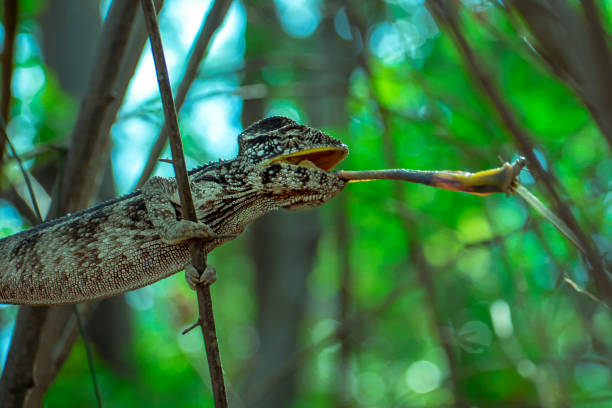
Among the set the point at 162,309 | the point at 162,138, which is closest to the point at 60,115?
the point at 162,138

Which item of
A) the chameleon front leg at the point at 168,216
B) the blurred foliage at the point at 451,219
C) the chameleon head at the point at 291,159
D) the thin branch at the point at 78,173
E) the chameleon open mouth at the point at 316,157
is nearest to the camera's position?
the chameleon front leg at the point at 168,216

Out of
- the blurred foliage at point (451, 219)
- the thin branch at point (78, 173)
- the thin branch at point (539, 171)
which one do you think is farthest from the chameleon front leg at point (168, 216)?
the blurred foliage at point (451, 219)

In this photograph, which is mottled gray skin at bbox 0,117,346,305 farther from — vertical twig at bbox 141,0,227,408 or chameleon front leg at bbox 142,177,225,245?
vertical twig at bbox 141,0,227,408

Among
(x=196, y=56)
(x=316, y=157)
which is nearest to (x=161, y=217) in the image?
(x=316, y=157)

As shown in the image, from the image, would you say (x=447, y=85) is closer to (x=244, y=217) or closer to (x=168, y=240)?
(x=244, y=217)

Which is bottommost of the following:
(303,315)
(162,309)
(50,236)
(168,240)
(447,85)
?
(168,240)

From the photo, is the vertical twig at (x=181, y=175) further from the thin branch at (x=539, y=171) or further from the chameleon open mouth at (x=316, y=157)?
the thin branch at (x=539, y=171)
